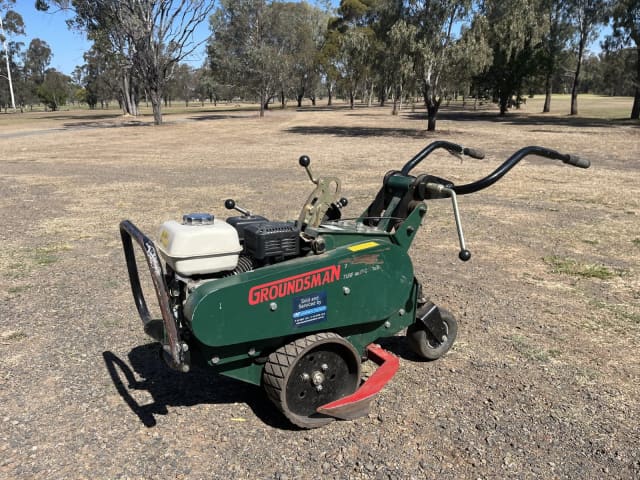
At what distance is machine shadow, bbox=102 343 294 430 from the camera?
339 cm

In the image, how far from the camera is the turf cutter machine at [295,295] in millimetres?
2799

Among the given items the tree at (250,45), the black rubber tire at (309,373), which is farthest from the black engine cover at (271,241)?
the tree at (250,45)

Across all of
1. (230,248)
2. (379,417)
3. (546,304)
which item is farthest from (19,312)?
(546,304)

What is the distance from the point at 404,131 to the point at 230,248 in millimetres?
27354

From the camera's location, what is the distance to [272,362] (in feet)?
9.87

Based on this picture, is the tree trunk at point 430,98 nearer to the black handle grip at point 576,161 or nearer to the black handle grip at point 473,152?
the black handle grip at point 473,152

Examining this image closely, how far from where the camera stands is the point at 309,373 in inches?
124

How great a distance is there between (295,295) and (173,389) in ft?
4.51

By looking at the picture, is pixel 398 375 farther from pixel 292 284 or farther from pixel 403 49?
pixel 403 49

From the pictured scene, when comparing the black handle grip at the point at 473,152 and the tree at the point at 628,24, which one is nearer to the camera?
the black handle grip at the point at 473,152

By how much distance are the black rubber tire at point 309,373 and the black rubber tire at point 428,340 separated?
0.79 meters

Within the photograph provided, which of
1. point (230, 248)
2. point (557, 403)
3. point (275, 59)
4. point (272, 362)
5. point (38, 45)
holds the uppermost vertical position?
point (38, 45)

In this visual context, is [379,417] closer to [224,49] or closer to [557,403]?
[557,403]

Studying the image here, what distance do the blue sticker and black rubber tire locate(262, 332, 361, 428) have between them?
0.36 ft
